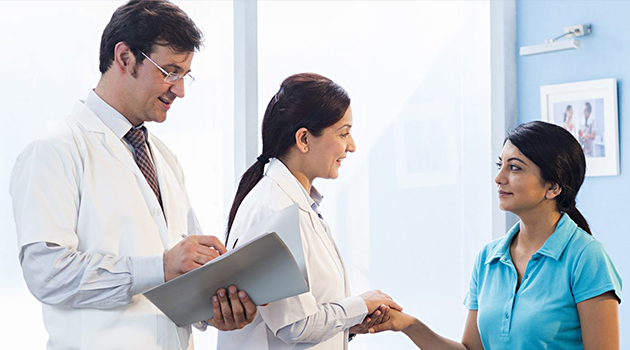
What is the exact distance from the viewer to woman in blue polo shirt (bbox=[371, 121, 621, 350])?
78.0 inches

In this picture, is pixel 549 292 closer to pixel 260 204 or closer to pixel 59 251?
pixel 260 204

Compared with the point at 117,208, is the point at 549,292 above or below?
below

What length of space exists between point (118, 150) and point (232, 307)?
409mm

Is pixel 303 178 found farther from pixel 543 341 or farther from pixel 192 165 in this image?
pixel 543 341

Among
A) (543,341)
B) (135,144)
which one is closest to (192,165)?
(135,144)

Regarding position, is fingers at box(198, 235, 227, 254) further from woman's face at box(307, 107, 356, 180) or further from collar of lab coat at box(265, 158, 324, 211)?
woman's face at box(307, 107, 356, 180)

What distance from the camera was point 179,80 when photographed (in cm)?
155

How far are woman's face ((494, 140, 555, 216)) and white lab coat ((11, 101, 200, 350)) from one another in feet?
3.67

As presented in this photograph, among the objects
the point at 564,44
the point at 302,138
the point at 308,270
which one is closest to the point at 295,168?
the point at 302,138

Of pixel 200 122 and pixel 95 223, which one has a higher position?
pixel 200 122

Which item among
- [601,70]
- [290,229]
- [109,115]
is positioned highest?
[601,70]

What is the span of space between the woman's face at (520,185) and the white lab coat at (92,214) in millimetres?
1119

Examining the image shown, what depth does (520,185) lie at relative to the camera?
214 centimetres

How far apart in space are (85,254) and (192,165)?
1.08 m
